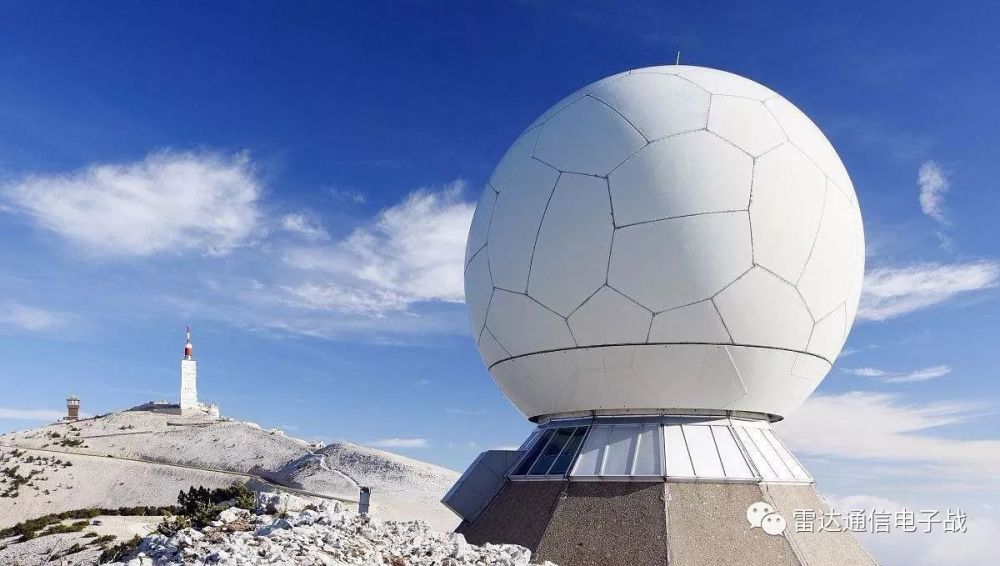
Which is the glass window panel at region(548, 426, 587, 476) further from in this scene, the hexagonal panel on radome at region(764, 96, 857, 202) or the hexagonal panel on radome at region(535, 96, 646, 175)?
the hexagonal panel on radome at region(764, 96, 857, 202)

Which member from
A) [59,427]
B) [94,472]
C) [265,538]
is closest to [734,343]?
[265,538]

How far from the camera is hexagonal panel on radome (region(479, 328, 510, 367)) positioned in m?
11.6

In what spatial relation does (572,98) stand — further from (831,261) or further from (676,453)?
(676,453)

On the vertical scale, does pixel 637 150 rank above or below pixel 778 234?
above

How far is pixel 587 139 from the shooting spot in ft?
35.0

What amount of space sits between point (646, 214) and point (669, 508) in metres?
3.82

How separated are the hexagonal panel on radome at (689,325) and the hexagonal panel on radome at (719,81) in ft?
11.0

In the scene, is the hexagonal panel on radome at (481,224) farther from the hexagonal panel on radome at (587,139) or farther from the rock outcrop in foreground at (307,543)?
the rock outcrop in foreground at (307,543)

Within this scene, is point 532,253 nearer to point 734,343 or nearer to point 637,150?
point 637,150

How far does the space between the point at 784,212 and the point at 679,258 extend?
1639 mm

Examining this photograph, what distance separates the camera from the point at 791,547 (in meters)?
9.88

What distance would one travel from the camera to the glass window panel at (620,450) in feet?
33.8

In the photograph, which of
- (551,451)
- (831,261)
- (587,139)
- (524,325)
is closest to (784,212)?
(831,261)

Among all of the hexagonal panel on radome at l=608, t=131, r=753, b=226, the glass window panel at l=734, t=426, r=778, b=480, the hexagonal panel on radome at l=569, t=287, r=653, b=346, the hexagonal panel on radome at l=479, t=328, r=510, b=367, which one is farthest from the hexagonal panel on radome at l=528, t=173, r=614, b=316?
the glass window panel at l=734, t=426, r=778, b=480
